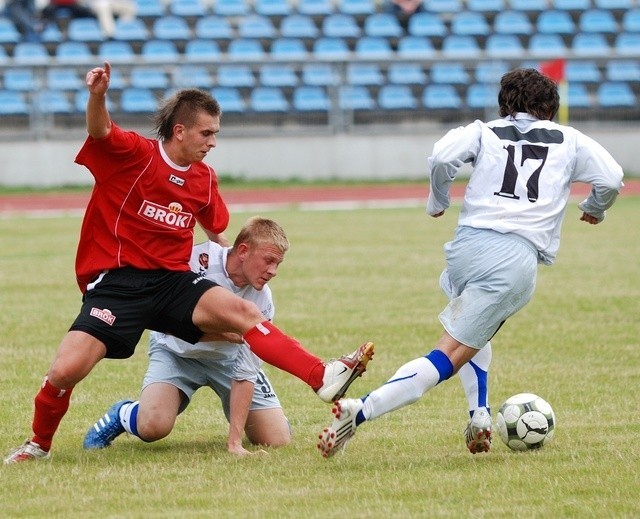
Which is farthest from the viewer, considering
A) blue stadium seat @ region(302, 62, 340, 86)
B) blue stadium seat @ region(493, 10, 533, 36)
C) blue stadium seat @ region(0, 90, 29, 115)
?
blue stadium seat @ region(493, 10, 533, 36)

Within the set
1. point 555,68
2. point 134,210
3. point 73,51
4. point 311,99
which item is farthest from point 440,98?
point 134,210

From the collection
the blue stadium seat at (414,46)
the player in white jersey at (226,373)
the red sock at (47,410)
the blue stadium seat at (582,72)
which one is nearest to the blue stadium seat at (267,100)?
the blue stadium seat at (414,46)

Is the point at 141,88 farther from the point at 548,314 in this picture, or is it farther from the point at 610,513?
the point at 610,513

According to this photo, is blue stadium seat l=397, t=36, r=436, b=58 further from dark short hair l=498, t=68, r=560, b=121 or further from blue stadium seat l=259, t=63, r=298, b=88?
dark short hair l=498, t=68, r=560, b=121

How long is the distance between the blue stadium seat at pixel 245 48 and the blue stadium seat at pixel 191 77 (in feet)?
5.17

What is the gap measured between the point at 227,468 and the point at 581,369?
10.4 ft

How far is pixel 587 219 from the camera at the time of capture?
18.9 feet

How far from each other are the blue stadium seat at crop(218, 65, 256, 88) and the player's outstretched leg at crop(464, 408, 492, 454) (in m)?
17.5

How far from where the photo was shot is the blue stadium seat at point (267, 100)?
74.4 ft

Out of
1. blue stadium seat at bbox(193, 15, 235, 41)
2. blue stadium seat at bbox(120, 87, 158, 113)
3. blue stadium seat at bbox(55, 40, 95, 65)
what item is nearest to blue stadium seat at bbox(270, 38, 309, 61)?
blue stadium seat at bbox(193, 15, 235, 41)

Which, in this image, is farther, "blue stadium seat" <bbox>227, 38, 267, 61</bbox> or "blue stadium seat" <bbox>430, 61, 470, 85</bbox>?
"blue stadium seat" <bbox>227, 38, 267, 61</bbox>

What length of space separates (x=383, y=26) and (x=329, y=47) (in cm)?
151

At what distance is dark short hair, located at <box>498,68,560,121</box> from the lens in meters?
5.43

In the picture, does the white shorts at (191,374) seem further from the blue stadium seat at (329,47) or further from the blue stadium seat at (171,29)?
the blue stadium seat at (171,29)
